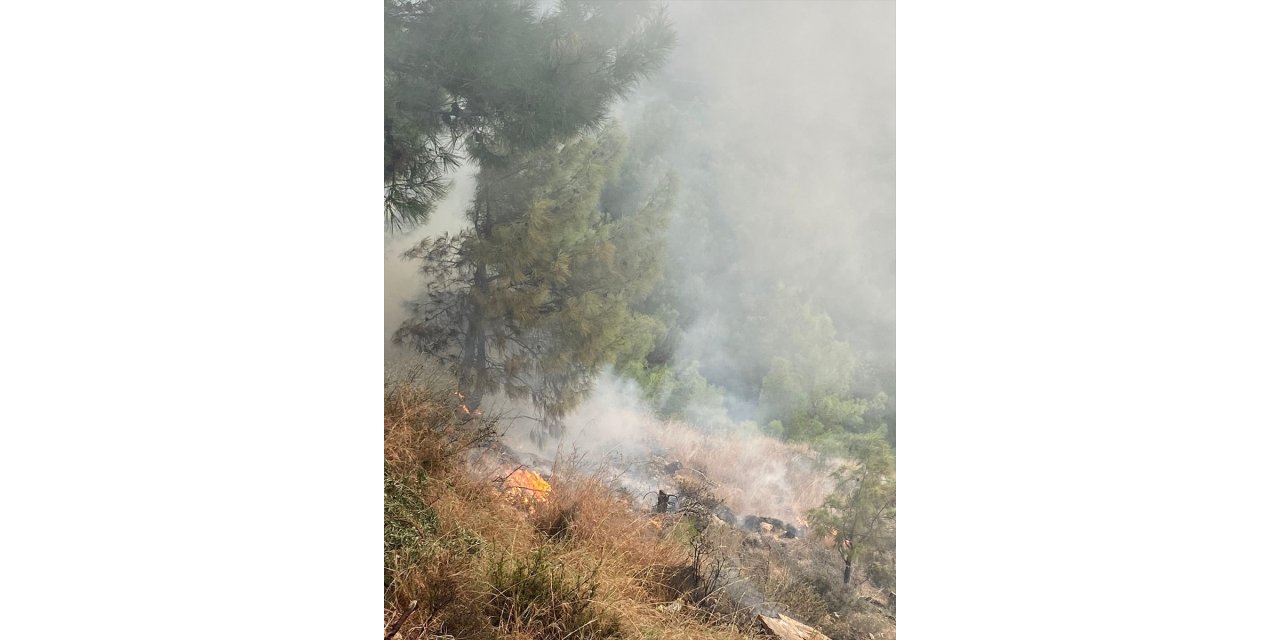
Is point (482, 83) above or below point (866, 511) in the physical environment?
above

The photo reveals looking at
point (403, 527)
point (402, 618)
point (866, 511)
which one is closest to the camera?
point (866, 511)

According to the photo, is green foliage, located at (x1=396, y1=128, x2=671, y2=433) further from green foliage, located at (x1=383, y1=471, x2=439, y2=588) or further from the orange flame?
green foliage, located at (x1=383, y1=471, x2=439, y2=588)

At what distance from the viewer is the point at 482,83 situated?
3.03 metres

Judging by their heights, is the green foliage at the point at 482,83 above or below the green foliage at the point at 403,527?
above

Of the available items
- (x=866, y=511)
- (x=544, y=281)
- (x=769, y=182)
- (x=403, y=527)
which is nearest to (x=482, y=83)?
(x=544, y=281)

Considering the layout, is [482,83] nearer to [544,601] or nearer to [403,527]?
[403,527]

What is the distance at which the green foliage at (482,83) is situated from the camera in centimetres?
299

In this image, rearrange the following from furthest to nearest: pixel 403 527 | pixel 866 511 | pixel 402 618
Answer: pixel 403 527 < pixel 402 618 < pixel 866 511

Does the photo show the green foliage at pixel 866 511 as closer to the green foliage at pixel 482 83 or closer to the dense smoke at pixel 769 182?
the dense smoke at pixel 769 182

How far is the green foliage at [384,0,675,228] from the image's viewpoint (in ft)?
9.80

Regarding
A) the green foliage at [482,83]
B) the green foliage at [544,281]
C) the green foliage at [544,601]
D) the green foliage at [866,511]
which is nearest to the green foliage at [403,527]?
the green foliage at [544,601]

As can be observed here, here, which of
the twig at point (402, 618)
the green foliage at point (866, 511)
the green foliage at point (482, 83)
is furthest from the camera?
the green foliage at point (482, 83)
